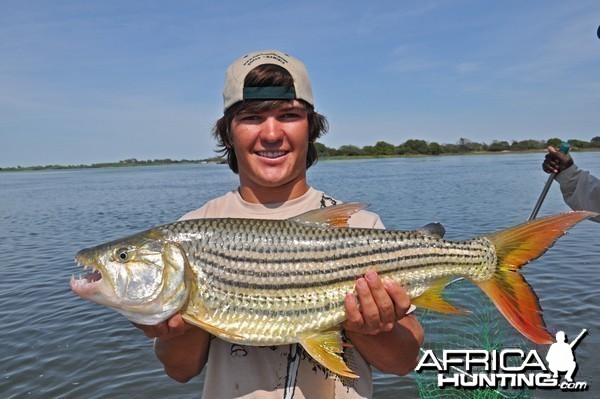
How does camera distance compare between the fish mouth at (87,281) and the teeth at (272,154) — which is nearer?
the fish mouth at (87,281)

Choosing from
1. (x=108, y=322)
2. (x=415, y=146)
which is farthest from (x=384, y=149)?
(x=108, y=322)

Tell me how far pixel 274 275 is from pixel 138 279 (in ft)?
2.79

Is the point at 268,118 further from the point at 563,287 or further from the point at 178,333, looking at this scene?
the point at 563,287

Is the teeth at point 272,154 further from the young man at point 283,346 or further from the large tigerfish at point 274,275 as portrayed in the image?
the large tigerfish at point 274,275

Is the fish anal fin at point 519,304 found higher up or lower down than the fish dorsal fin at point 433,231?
lower down

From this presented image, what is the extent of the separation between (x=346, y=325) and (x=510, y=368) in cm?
478

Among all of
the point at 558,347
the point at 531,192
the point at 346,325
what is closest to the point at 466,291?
the point at 558,347

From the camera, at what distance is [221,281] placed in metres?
3.21

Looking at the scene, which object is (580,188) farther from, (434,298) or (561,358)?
(434,298)

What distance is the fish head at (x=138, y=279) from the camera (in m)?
3.16

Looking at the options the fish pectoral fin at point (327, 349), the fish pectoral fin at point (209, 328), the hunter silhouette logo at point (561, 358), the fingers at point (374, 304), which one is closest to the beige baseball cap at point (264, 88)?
the fingers at point (374, 304)

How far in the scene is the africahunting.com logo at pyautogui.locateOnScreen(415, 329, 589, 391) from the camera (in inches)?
276

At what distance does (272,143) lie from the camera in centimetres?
355

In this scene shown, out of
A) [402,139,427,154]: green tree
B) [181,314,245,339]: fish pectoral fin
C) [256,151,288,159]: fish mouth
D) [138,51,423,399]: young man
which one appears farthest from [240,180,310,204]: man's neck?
[402,139,427,154]: green tree
